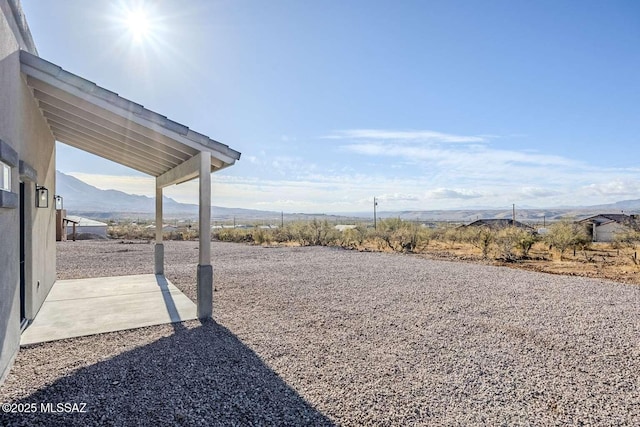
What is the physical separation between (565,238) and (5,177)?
21.3 m

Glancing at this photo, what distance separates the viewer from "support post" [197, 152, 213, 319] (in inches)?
228

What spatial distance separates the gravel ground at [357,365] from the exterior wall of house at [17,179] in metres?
0.64

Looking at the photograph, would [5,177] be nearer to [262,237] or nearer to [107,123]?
[107,123]

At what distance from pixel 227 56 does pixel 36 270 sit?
292 inches

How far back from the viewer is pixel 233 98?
12664mm

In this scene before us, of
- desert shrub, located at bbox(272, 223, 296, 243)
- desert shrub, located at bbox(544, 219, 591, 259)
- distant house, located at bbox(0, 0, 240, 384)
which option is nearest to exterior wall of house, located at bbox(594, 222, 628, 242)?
desert shrub, located at bbox(544, 219, 591, 259)

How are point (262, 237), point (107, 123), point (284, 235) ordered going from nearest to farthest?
point (107, 123)
point (262, 237)
point (284, 235)

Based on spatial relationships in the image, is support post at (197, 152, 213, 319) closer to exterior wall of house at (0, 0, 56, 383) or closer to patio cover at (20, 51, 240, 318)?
patio cover at (20, 51, 240, 318)

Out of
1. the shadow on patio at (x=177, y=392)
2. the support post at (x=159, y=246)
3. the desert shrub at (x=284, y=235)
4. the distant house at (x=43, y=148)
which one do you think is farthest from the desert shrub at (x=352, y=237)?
the shadow on patio at (x=177, y=392)

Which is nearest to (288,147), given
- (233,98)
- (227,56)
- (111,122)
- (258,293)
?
(233,98)

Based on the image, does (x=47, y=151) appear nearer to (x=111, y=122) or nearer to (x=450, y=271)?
(x=111, y=122)

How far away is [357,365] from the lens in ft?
13.3

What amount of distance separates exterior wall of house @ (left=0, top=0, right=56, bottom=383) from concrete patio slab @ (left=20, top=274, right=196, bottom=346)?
43 centimetres

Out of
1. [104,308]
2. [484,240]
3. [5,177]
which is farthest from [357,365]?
[484,240]
